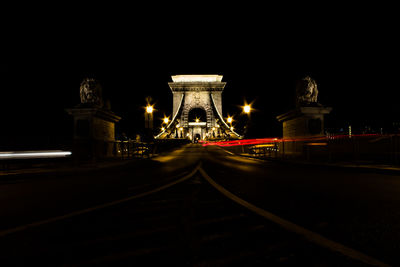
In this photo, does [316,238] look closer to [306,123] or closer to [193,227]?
[193,227]

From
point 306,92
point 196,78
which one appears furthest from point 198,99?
point 306,92

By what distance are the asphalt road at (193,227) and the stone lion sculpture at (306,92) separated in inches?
406

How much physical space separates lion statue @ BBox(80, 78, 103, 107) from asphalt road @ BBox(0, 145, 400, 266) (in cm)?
1000

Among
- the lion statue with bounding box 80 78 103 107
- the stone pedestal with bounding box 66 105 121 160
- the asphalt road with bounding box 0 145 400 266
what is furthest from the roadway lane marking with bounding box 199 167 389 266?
the lion statue with bounding box 80 78 103 107

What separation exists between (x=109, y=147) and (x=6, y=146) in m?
5.21

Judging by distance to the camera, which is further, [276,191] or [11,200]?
[276,191]

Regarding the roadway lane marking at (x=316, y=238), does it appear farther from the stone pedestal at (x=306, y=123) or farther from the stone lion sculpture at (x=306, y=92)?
the stone lion sculpture at (x=306, y=92)

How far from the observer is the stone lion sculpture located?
15.4m

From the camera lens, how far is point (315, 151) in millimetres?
14484

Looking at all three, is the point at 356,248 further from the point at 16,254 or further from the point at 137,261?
the point at 16,254

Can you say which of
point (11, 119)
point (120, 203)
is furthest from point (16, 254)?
point (11, 119)

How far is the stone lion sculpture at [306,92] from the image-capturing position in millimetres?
15445

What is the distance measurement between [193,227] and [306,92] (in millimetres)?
13988

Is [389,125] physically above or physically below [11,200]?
above
